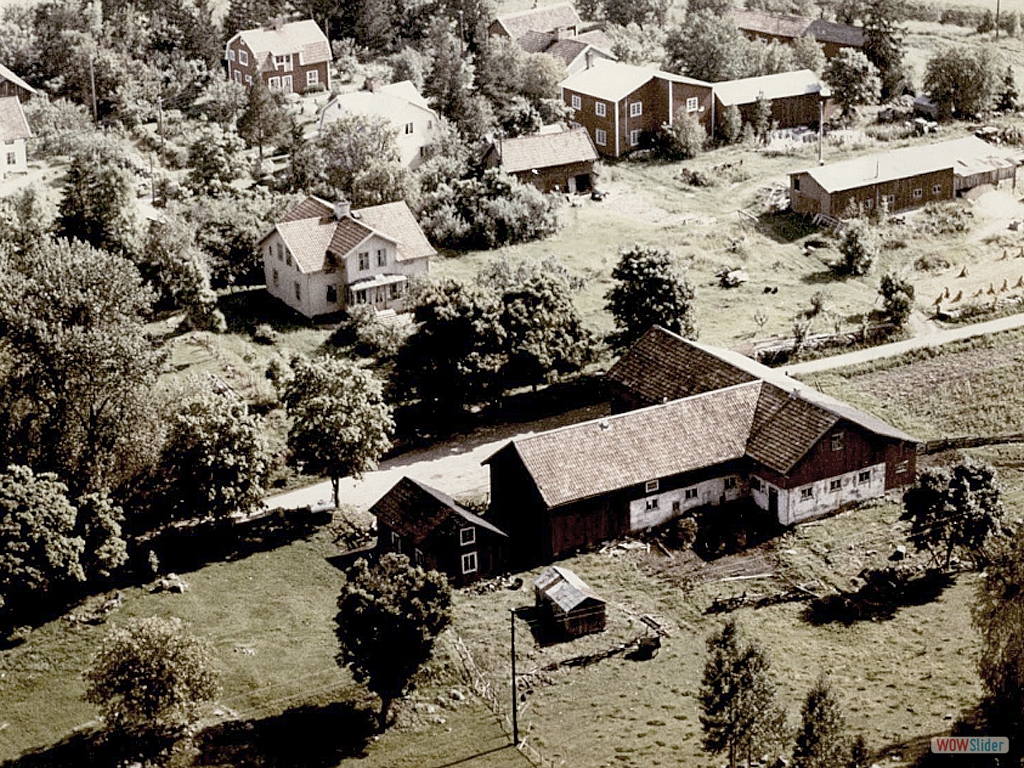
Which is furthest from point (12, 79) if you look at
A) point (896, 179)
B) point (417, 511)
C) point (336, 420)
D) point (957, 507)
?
point (957, 507)

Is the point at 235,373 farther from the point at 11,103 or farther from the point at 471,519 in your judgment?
the point at 11,103

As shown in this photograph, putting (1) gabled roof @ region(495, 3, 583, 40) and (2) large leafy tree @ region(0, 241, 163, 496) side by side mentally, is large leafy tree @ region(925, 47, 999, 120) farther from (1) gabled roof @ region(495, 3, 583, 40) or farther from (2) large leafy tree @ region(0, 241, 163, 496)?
(2) large leafy tree @ region(0, 241, 163, 496)

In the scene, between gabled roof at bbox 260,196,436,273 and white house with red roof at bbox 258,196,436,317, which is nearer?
white house with red roof at bbox 258,196,436,317

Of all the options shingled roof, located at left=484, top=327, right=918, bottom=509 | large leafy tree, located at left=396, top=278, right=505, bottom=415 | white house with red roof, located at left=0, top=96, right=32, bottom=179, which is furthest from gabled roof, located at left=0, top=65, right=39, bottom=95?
shingled roof, located at left=484, top=327, right=918, bottom=509

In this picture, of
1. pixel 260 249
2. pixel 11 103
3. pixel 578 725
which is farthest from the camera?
pixel 11 103

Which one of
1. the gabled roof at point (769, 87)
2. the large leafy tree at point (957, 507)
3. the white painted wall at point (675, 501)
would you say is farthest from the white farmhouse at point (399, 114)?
the large leafy tree at point (957, 507)

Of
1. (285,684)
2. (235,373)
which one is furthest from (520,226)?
(285,684)

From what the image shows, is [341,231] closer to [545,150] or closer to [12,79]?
[545,150]
